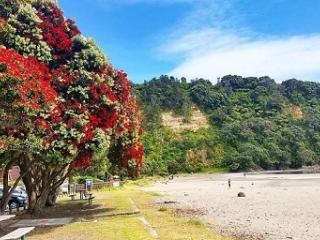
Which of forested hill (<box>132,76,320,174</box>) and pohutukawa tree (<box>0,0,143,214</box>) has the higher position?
forested hill (<box>132,76,320,174</box>)

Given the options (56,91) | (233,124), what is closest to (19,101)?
(56,91)

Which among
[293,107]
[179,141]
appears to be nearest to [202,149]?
[179,141]

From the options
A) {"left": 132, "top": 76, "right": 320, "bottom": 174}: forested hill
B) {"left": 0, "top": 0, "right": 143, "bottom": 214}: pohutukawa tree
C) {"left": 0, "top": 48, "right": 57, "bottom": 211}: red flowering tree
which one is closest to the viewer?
{"left": 0, "top": 48, "right": 57, "bottom": 211}: red flowering tree

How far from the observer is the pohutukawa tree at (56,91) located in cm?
1506

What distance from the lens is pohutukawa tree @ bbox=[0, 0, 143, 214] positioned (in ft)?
49.4

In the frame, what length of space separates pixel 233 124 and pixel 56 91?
421 feet

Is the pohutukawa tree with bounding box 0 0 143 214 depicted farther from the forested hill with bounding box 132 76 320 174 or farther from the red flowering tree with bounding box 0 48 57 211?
the forested hill with bounding box 132 76 320 174

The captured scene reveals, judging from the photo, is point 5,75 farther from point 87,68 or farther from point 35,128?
point 87,68

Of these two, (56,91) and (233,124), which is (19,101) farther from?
(233,124)

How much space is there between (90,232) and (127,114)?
27.8 ft

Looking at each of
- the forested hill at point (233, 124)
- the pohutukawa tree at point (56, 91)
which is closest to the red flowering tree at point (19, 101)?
the pohutukawa tree at point (56, 91)

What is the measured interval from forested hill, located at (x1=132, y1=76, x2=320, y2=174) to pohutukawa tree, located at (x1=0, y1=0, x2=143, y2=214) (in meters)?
97.1

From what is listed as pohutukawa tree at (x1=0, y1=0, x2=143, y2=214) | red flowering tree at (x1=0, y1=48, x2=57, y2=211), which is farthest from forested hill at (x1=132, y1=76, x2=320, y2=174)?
red flowering tree at (x1=0, y1=48, x2=57, y2=211)

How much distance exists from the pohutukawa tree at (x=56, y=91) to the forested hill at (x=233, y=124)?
97100 mm
